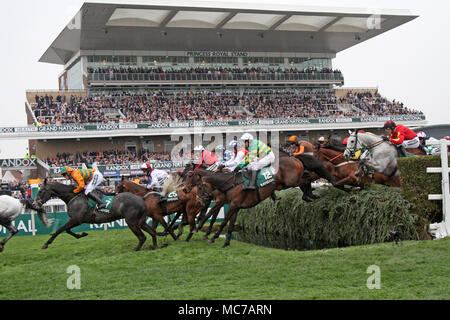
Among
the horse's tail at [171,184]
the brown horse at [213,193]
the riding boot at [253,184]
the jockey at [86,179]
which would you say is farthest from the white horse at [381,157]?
the jockey at [86,179]

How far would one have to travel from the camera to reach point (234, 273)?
23.7ft

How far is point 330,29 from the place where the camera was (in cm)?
3928

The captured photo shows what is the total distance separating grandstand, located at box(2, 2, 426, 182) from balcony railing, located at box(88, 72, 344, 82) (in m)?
0.08

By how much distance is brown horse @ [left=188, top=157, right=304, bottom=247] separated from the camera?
10.1 meters

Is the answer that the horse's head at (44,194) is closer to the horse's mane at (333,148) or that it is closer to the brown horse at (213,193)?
the brown horse at (213,193)

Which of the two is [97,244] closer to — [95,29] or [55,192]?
[55,192]

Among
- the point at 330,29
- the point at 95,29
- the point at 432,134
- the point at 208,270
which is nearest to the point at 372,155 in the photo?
the point at 208,270

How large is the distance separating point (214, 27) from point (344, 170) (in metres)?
27.2

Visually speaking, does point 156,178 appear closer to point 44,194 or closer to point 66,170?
point 66,170

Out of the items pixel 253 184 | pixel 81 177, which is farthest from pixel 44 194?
pixel 253 184

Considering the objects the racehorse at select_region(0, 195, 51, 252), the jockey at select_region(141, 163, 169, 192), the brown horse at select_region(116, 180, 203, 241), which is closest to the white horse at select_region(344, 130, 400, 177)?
the brown horse at select_region(116, 180, 203, 241)

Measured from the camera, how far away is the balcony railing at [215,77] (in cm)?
3764

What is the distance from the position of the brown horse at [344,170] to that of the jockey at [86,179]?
5.03 m
